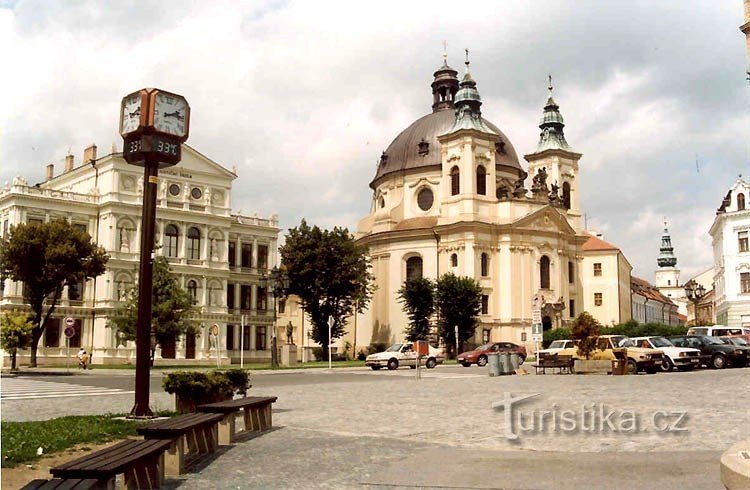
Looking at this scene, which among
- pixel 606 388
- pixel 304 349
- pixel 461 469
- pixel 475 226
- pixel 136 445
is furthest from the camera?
pixel 475 226

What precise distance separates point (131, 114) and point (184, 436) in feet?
21.3

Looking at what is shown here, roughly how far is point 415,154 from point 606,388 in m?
55.5

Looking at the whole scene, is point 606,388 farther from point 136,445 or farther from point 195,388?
point 136,445

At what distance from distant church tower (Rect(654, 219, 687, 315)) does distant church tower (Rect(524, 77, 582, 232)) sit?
99.9 meters

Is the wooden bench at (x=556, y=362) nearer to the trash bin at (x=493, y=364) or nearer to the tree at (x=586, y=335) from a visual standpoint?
the tree at (x=586, y=335)

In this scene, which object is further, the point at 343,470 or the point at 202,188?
the point at 202,188

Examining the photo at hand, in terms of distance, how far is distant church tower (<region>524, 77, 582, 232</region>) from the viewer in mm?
79062

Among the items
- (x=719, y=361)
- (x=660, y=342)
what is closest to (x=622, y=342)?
(x=660, y=342)

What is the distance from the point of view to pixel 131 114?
520 inches

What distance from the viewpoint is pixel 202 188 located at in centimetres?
6338

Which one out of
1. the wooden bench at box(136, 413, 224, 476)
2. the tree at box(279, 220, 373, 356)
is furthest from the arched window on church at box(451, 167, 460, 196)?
the wooden bench at box(136, 413, 224, 476)

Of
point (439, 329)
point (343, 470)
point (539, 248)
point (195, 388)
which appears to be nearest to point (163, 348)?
point (439, 329)

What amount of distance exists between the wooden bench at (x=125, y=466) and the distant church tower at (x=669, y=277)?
571 ft

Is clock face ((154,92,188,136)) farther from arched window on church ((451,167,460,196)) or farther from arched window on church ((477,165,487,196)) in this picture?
arched window on church ((477,165,487,196))
